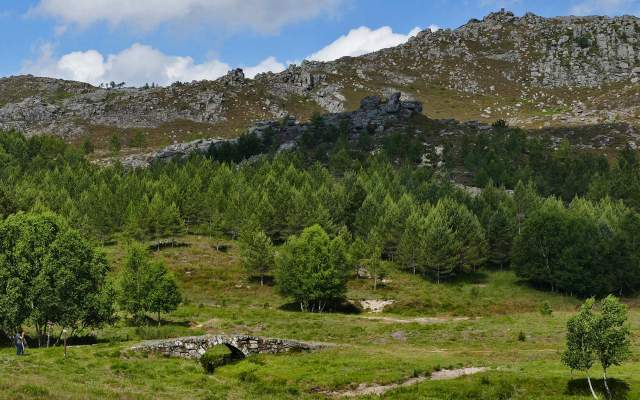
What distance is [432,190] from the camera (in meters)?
136

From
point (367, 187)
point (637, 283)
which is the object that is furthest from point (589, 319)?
point (367, 187)

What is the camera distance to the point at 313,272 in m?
79.9

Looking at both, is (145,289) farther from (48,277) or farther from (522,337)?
(522,337)

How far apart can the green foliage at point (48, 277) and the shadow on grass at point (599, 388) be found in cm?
4024

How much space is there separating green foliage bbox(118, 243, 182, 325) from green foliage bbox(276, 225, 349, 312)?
63.2 ft

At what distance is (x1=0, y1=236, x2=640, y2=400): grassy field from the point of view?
34312 millimetres

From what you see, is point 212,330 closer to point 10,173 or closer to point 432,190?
point 432,190

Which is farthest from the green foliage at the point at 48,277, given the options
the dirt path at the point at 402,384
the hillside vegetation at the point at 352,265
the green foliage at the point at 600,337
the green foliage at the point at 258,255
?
the green foliage at the point at 258,255

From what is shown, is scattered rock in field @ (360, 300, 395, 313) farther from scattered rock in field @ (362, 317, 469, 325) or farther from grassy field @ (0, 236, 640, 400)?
scattered rock in field @ (362, 317, 469, 325)

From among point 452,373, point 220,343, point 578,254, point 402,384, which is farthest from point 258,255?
point 578,254

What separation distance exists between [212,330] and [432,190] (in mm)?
86043

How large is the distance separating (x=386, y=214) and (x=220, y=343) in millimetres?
67567

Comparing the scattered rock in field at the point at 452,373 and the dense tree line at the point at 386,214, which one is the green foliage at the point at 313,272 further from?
the scattered rock in field at the point at 452,373

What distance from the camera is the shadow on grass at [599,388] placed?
35.2 meters
